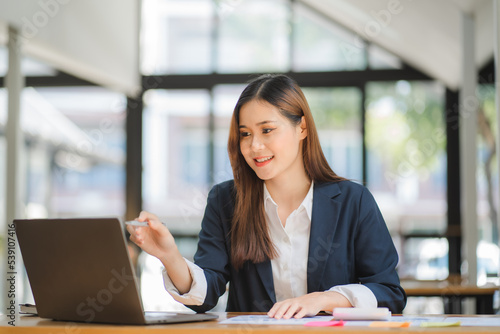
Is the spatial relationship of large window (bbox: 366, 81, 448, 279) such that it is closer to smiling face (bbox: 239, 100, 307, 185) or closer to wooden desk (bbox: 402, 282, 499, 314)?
wooden desk (bbox: 402, 282, 499, 314)

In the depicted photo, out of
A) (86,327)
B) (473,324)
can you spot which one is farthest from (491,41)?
(86,327)

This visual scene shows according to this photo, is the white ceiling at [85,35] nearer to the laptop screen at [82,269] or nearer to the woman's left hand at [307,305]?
the laptop screen at [82,269]

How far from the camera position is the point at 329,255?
6.25 feet

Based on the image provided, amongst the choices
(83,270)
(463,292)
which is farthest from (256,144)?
(463,292)

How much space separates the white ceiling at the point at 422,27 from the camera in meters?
4.82

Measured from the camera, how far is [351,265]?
76.1 inches

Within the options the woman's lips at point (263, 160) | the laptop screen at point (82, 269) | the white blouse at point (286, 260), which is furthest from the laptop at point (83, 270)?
the woman's lips at point (263, 160)

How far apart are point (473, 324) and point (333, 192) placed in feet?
2.15

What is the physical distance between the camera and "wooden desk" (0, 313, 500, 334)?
51.8 inches

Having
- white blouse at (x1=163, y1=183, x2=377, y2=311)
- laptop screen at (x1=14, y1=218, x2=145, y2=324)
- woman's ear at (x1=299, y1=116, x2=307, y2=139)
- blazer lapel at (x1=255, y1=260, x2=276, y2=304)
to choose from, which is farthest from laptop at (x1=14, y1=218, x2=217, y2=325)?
woman's ear at (x1=299, y1=116, x2=307, y2=139)

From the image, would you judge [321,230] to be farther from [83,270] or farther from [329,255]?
[83,270]

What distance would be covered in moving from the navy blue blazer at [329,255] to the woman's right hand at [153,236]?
0.25 metres

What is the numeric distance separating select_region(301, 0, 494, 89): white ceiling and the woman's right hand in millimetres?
3550

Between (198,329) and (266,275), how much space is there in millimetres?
564
